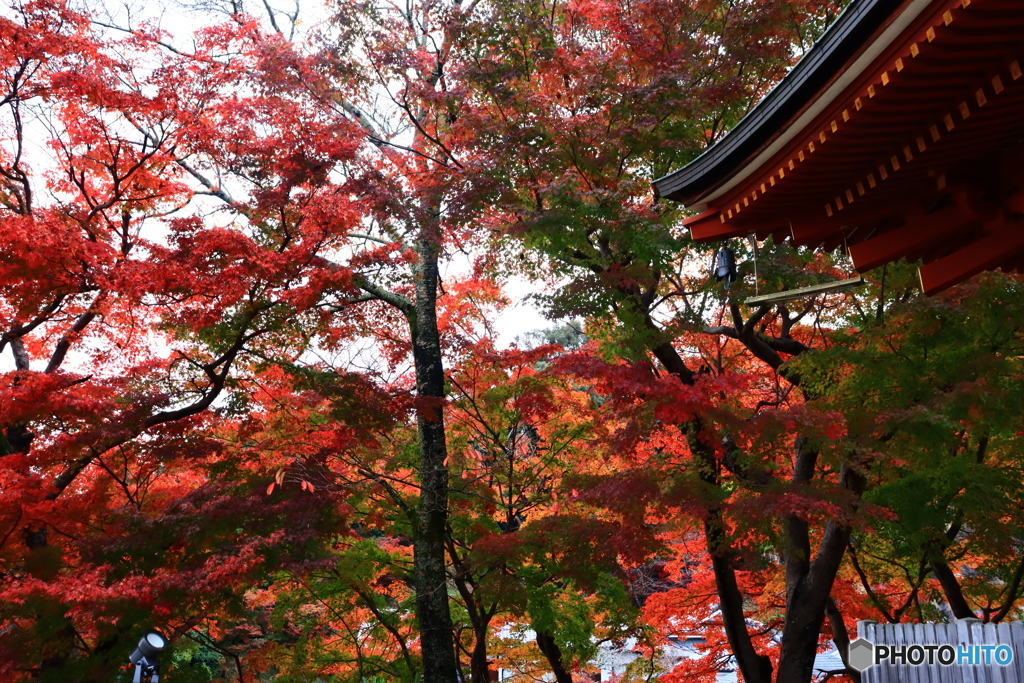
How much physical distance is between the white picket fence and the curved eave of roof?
13.7 feet

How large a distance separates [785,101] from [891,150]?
0.54 meters

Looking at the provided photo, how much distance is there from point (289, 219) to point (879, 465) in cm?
695

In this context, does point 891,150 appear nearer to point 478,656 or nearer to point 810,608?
point 810,608

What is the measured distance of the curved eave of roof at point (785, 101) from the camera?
283cm

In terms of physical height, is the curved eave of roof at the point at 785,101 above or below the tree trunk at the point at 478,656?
above

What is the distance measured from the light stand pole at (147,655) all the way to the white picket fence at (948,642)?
5.55 m

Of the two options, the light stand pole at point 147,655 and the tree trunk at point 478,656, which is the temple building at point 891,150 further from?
the tree trunk at point 478,656

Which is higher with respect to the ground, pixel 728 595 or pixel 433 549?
pixel 433 549

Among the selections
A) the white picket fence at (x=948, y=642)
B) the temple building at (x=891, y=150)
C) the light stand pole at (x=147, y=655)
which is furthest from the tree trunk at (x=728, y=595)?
the light stand pole at (x=147, y=655)

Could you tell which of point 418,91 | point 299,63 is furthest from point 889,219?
point 299,63

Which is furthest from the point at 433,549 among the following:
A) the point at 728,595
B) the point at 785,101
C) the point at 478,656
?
the point at 785,101

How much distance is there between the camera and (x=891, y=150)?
10.8ft

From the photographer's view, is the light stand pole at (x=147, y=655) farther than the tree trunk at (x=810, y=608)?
No

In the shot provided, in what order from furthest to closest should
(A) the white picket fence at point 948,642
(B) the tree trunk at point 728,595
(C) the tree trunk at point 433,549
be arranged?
(C) the tree trunk at point 433,549, (B) the tree trunk at point 728,595, (A) the white picket fence at point 948,642
